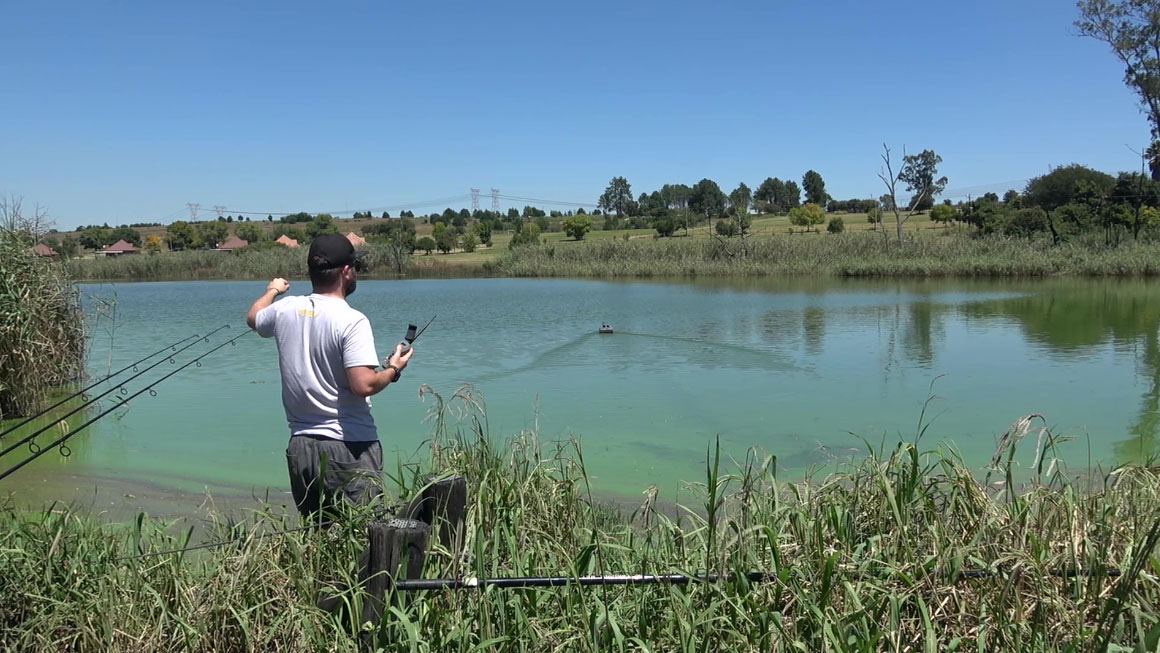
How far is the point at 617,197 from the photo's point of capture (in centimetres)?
9931

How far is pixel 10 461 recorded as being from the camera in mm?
7105

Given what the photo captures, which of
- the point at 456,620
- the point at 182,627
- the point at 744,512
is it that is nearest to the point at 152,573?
the point at 182,627

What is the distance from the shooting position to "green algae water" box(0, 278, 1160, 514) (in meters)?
6.91

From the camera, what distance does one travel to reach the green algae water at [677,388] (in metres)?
6.91

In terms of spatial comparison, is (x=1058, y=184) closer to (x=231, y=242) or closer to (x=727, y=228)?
(x=727, y=228)

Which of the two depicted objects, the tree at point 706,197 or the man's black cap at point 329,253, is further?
the tree at point 706,197

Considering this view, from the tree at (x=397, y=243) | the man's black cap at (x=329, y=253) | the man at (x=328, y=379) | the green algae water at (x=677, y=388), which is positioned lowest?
the green algae water at (x=677, y=388)

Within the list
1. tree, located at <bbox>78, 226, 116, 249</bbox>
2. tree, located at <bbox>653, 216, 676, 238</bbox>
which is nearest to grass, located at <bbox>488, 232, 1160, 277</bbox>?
tree, located at <bbox>653, 216, 676, 238</bbox>

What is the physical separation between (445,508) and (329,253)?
1.03 m

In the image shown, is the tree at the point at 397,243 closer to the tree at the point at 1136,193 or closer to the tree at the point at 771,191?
the tree at the point at 1136,193

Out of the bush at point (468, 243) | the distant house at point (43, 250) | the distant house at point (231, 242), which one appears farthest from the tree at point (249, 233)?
the distant house at point (43, 250)

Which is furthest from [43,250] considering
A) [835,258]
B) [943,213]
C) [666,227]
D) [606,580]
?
[943,213]

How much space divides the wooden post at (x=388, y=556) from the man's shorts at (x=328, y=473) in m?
0.56

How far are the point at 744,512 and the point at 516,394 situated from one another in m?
7.06
